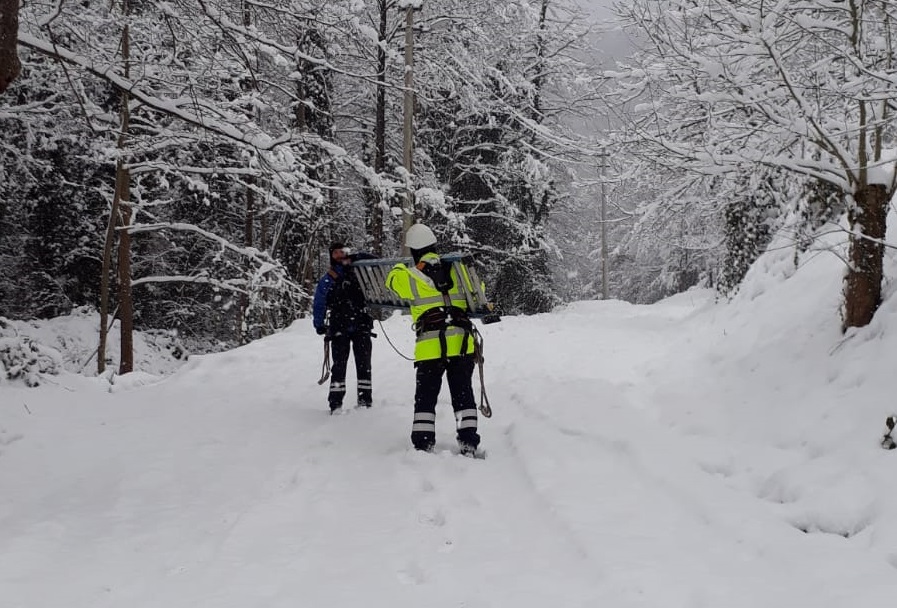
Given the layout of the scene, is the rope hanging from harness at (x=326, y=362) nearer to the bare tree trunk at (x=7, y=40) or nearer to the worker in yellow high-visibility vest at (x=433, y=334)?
the worker in yellow high-visibility vest at (x=433, y=334)

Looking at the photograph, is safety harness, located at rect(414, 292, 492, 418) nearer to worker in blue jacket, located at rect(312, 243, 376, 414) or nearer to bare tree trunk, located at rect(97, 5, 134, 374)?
worker in blue jacket, located at rect(312, 243, 376, 414)

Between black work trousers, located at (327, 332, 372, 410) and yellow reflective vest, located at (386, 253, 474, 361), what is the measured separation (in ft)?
5.47

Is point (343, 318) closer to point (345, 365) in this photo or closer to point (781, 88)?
point (345, 365)

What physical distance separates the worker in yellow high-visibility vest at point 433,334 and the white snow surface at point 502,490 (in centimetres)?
37

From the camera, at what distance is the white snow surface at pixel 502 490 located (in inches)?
130

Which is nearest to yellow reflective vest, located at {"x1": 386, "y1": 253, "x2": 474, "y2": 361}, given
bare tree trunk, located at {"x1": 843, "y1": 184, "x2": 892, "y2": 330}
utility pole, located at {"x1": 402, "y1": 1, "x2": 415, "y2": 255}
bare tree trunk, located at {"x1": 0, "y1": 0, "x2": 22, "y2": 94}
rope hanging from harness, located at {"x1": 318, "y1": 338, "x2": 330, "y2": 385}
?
rope hanging from harness, located at {"x1": 318, "y1": 338, "x2": 330, "y2": 385}

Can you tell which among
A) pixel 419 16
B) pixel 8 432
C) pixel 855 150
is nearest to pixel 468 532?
pixel 8 432

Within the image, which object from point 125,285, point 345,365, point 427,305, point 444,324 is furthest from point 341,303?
point 125,285

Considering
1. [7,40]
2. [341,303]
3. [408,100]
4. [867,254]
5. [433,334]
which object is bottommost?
[433,334]

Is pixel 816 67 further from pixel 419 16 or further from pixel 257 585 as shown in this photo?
pixel 419 16

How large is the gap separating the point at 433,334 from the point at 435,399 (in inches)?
23.3

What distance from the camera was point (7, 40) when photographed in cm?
391

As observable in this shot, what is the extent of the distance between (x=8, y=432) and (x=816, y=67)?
25.5 feet


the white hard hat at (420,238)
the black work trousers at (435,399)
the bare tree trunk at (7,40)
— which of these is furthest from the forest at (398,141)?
the black work trousers at (435,399)
